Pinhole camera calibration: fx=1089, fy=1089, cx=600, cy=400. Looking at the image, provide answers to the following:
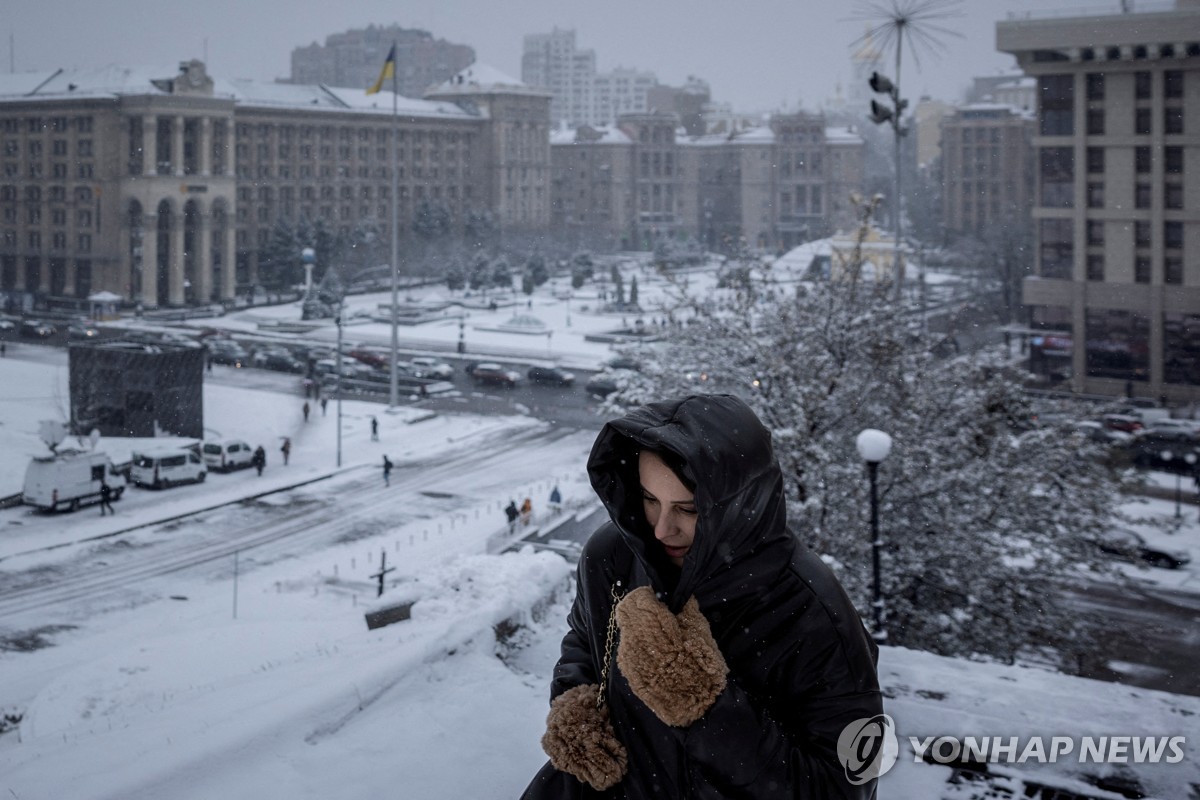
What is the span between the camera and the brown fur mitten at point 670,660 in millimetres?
1734

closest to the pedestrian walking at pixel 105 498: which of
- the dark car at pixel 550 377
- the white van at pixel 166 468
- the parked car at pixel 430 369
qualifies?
the white van at pixel 166 468

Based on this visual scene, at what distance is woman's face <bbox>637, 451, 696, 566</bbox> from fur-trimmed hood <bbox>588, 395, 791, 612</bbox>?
0.04m

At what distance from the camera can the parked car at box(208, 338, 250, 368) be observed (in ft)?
101

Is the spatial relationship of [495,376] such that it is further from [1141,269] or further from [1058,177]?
[1141,269]

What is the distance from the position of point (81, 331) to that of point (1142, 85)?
2402 cm

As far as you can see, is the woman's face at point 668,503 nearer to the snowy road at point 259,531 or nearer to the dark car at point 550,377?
the snowy road at point 259,531

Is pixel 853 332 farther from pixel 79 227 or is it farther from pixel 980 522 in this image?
pixel 79 227

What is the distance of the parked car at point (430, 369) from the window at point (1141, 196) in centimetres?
1789

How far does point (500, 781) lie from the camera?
3713 millimetres

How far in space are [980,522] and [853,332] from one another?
213 cm

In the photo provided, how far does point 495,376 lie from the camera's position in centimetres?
3008

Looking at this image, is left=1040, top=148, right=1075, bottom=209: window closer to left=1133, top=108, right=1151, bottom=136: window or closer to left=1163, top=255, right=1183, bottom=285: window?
left=1133, top=108, right=1151, bottom=136: window

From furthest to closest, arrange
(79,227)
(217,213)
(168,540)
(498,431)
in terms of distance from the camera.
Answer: (217,213) < (498,431) < (79,227) < (168,540)

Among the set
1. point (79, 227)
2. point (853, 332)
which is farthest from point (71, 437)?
point (853, 332)
